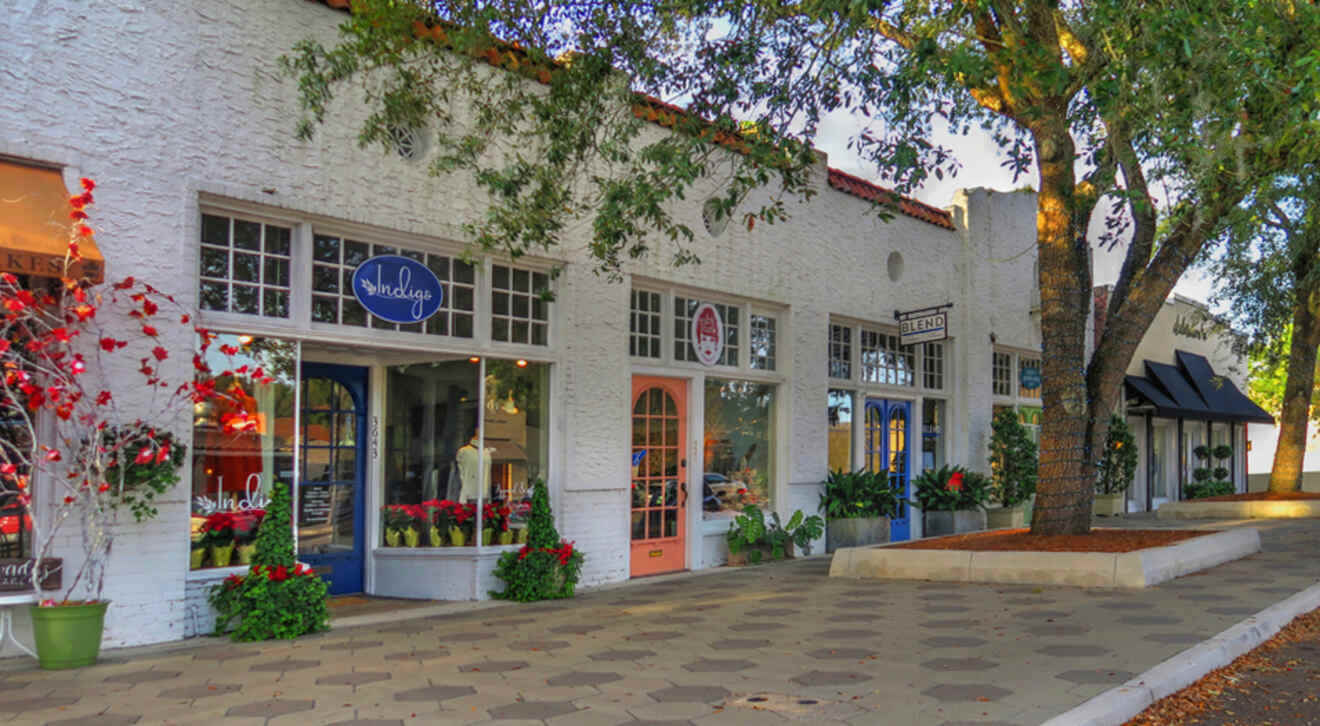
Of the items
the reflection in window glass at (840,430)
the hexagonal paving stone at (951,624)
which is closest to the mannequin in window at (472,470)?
the hexagonal paving stone at (951,624)

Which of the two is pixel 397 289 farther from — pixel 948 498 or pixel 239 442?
pixel 948 498

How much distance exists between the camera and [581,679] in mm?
6461

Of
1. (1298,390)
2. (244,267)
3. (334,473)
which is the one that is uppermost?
(244,267)

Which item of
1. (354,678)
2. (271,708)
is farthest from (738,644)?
(271,708)

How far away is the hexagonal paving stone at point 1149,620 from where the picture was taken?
26.2 feet

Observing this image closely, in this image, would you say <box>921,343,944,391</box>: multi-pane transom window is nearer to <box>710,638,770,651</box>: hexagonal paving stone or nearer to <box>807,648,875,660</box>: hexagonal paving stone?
<box>710,638,770,651</box>: hexagonal paving stone

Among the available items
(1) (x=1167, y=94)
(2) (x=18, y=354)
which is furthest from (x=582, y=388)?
(1) (x=1167, y=94)

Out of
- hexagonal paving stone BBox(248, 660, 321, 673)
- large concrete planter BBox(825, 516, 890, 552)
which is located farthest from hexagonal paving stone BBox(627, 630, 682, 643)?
large concrete planter BBox(825, 516, 890, 552)

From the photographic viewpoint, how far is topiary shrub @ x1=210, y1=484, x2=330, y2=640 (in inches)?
307

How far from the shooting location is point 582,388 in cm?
1089

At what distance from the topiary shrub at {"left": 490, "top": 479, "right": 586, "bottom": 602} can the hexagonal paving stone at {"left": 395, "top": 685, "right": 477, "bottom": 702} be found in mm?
3493

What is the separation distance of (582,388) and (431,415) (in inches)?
61.2

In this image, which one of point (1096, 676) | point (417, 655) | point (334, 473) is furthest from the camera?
point (334, 473)

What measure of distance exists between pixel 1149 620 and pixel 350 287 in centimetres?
702
